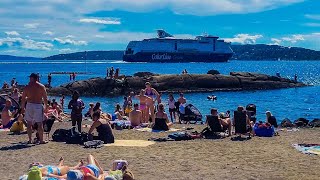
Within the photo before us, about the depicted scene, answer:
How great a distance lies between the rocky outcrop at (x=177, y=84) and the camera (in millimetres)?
47688

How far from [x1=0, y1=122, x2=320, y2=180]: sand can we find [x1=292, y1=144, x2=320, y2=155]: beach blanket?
19 cm

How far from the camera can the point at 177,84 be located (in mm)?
52469

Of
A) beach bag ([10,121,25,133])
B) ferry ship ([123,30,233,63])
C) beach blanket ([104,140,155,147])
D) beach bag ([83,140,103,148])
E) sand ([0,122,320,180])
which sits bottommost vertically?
sand ([0,122,320,180])

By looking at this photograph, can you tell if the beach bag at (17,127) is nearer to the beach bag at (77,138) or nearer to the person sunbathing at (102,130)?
the beach bag at (77,138)

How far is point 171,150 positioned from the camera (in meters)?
12.0

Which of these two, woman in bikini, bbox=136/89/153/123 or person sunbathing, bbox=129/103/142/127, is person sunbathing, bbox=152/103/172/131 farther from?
woman in bikini, bbox=136/89/153/123

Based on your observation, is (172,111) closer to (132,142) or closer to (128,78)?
(132,142)

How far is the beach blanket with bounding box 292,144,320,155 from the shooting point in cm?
1185

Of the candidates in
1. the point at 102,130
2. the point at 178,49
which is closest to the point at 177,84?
the point at 102,130

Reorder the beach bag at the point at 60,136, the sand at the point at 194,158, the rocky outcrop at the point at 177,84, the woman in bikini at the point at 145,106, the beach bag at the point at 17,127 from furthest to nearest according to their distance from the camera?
the rocky outcrop at the point at 177,84 → the woman in bikini at the point at 145,106 → the beach bag at the point at 17,127 → the beach bag at the point at 60,136 → the sand at the point at 194,158

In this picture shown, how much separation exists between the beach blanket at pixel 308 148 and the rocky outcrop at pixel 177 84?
116ft

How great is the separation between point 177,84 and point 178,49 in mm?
89611

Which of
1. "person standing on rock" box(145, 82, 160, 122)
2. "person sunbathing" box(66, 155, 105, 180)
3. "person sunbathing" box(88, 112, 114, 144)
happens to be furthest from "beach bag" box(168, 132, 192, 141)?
"person sunbathing" box(66, 155, 105, 180)

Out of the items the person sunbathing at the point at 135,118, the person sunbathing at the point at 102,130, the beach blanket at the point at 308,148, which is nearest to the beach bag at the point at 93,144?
the person sunbathing at the point at 102,130
